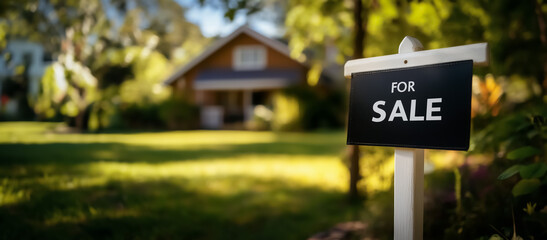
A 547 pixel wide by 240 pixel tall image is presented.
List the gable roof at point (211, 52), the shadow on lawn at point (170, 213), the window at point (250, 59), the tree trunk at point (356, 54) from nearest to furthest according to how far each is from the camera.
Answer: the shadow on lawn at point (170, 213) → the tree trunk at point (356, 54) → the gable roof at point (211, 52) → the window at point (250, 59)

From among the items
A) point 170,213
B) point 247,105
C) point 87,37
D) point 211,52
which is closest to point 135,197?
point 170,213

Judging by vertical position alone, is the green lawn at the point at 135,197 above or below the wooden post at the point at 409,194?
below

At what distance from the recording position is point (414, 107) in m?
1.87

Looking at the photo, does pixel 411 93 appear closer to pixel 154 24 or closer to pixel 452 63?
pixel 452 63

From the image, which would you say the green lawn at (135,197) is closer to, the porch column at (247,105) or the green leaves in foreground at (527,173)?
the green leaves in foreground at (527,173)

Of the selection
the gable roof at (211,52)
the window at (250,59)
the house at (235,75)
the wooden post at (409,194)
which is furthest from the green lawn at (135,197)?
the window at (250,59)

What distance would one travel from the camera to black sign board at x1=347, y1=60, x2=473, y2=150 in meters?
1.72

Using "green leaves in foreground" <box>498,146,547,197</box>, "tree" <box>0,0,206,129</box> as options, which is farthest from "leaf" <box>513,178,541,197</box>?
"tree" <box>0,0,206,129</box>

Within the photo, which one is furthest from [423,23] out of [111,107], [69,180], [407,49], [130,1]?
[111,107]

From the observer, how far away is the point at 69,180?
3.66 m

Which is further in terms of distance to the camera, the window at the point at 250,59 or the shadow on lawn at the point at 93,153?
the window at the point at 250,59

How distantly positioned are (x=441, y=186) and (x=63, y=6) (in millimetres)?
3808

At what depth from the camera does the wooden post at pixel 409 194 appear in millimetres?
1844

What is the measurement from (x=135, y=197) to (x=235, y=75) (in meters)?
17.8
